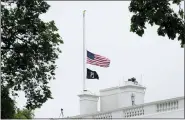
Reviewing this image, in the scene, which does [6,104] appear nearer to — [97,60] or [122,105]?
[122,105]

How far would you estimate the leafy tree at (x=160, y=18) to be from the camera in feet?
48.8

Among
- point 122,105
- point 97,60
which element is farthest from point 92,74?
point 122,105

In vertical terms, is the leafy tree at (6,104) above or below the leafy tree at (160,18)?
below

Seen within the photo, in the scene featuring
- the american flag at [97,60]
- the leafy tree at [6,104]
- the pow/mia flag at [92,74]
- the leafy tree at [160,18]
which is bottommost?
the leafy tree at [6,104]

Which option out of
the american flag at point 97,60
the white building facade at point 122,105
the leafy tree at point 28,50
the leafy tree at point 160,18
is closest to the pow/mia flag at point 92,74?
the american flag at point 97,60

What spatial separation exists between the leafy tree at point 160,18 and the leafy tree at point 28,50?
6.44m

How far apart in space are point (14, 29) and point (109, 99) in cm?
1047

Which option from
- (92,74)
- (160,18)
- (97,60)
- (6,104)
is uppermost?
(97,60)

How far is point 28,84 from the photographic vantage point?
70.0 ft

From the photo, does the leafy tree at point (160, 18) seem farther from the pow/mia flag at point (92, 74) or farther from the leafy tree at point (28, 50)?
the pow/mia flag at point (92, 74)

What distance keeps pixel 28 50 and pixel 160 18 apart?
23.9 feet

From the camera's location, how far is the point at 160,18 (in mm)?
14859

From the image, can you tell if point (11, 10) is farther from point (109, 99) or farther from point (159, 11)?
point (109, 99)

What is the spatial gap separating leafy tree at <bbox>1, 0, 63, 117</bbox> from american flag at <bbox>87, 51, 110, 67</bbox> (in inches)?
369
